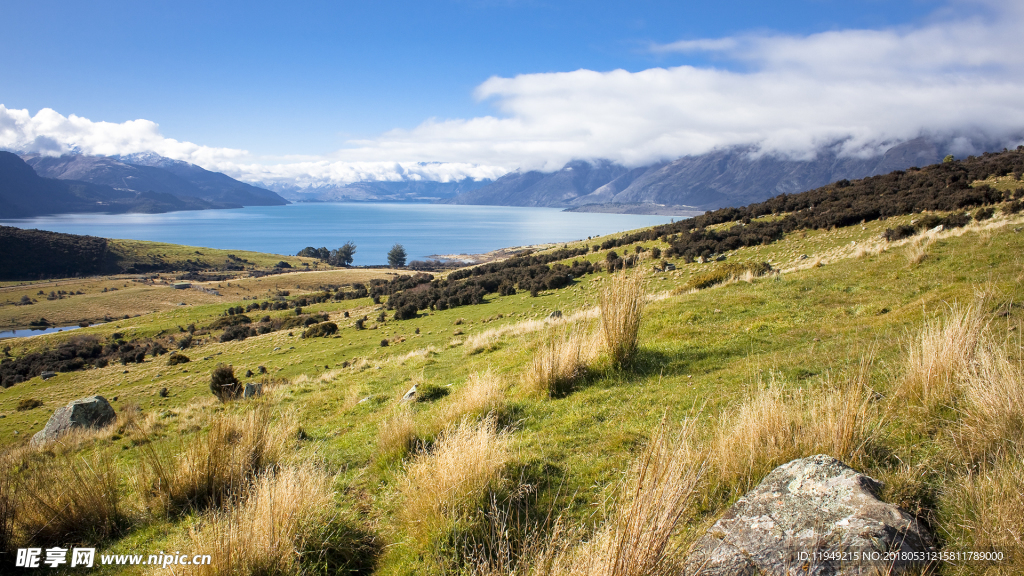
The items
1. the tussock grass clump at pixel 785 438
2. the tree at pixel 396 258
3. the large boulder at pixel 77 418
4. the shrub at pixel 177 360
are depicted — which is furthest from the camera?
the tree at pixel 396 258

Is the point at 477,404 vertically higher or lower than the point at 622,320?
lower

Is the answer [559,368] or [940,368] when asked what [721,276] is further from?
[940,368]

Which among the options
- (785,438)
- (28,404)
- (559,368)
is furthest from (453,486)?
(28,404)

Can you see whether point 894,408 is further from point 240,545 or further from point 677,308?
point 677,308

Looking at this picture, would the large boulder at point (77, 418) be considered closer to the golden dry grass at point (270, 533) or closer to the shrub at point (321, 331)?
the golden dry grass at point (270, 533)

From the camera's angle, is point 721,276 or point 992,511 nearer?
point 992,511

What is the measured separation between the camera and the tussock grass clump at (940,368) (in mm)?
4070

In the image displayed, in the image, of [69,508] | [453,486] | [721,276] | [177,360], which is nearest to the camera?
[453,486]

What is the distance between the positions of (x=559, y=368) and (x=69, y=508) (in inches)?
229

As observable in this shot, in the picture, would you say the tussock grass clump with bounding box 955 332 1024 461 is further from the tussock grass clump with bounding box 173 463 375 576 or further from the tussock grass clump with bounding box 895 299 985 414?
the tussock grass clump with bounding box 173 463 375 576

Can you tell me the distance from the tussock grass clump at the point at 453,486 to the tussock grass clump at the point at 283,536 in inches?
22.2

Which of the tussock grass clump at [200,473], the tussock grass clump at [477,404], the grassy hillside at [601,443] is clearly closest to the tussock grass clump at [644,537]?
the grassy hillside at [601,443]

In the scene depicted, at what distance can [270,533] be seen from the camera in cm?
319

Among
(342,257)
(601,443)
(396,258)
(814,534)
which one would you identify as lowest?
(396,258)
